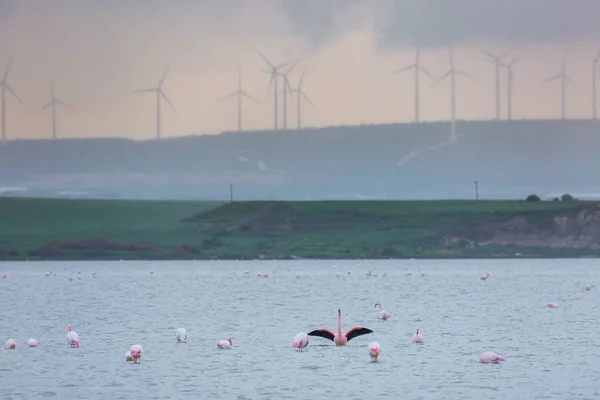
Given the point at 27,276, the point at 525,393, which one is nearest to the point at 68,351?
the point at 525,393

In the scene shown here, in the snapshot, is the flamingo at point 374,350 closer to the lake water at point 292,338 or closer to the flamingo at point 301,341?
the lake water at point 292,338

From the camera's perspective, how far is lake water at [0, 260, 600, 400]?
5041cm

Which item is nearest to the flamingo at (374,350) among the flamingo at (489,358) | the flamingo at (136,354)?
the flamingo at (489,358)

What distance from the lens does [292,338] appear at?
68.2m

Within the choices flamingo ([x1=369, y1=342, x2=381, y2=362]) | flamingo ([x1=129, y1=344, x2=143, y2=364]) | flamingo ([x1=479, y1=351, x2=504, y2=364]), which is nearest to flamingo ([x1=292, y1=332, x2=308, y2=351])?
flamingo ([x1=369, y1=342, x2=381, y2=362])

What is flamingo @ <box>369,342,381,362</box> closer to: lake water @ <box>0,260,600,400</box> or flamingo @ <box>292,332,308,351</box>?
lake water @ <box>0,260,600,400</box>

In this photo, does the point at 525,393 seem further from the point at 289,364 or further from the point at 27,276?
the point at 27,276

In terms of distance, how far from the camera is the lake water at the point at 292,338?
50.4 m

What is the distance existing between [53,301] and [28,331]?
2958 cm

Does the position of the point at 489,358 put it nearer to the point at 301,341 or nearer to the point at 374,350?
the point at 374,350

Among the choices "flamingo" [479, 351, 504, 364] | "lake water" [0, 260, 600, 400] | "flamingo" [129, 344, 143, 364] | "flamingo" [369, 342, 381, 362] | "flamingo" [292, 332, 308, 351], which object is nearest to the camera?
"lake water" [0, 260, 600, 400]

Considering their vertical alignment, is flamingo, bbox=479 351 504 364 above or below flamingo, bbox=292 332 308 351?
below

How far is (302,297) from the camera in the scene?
348 ft

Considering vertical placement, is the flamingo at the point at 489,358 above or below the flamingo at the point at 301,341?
below
